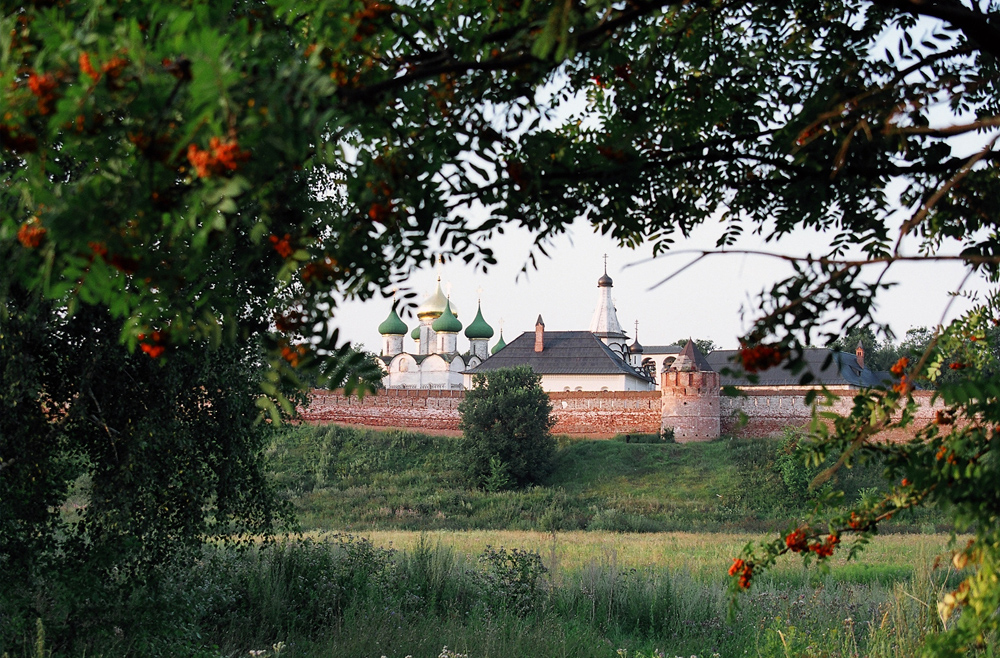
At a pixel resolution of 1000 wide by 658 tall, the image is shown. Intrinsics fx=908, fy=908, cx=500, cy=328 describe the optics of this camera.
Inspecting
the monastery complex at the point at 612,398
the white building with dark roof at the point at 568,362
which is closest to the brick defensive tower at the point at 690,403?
the monastery complex at the point at 612,398

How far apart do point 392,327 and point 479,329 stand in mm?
Answer: 5690

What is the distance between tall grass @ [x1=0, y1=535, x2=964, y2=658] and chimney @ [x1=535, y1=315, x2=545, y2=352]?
35397mm

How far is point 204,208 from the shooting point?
1.92 m

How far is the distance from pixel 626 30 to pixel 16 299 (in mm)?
4707

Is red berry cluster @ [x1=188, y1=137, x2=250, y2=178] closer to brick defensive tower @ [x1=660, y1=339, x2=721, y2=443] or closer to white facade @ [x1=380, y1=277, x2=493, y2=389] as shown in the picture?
brick defensive tower @ [x1=660, y1=339, x2=721, y2=443]

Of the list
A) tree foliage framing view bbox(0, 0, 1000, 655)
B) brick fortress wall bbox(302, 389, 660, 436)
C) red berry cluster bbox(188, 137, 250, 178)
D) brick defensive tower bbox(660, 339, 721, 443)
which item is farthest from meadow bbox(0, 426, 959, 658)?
brick fortress wall bbox(302, 389, 660, 436)

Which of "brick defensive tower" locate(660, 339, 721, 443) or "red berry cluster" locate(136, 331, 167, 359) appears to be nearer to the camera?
"red berry cluster" locate(136, 331, 167, 359)

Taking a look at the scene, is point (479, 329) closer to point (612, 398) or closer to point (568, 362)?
point (568, 362)

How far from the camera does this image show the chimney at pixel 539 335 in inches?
1799

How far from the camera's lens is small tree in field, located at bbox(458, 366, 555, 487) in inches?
1251

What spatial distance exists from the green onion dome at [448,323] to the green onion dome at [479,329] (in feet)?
2.16

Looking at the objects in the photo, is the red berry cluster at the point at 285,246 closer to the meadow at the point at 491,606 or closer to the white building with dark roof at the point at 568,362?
the meadow at the point at 491,606

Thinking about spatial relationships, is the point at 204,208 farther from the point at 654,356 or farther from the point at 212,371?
the point at 654,356

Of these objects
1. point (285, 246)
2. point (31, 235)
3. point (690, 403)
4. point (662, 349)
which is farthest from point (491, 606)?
point (662, 349)
